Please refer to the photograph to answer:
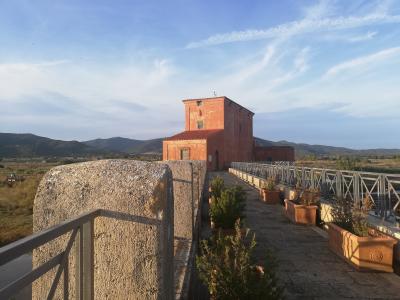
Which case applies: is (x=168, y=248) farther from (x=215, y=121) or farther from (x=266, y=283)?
(x=215, y=121)

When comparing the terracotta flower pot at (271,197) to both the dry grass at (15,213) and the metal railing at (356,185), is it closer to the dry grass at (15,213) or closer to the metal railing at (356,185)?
the metal railing at (356,185)

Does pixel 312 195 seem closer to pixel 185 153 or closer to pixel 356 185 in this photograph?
pixel 356 185

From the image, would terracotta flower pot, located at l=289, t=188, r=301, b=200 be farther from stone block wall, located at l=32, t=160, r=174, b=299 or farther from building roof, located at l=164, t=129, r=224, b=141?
building roof, located at l=164, t=129, r=224, b=141

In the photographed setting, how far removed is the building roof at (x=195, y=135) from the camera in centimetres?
3559

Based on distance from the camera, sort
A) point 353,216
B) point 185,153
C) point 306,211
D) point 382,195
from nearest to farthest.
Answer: point 353,216
point 382,195
point 306,211
point 185,153

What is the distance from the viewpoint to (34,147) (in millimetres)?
121438

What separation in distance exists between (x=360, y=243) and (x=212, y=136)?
102 feet

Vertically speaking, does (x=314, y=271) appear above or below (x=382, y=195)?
below

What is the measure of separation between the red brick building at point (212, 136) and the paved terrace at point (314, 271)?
26.7m

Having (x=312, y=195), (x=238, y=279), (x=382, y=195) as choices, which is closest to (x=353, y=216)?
(x=382, y=195)

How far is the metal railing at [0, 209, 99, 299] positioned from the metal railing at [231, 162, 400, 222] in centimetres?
556

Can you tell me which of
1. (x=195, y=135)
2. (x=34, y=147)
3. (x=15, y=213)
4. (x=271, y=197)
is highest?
(x=34, y=147)

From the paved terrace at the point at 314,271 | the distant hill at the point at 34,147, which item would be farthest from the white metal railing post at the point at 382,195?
the distant hill at the point at 34,147

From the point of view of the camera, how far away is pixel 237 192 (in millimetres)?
7844
